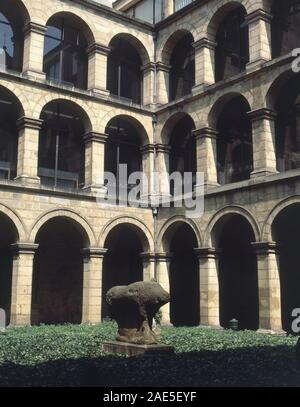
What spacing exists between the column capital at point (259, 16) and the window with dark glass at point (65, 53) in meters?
7.90

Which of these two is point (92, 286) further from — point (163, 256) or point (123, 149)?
point (123, 149)

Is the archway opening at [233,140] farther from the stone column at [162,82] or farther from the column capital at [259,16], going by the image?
the column capital at [259,16]

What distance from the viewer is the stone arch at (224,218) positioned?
64.6 feet

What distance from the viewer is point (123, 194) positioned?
24.9 meters

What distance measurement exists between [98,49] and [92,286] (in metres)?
10.9

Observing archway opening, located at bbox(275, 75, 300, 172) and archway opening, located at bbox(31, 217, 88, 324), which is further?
archway opening, located at bbox(31, 217, 88, 324)

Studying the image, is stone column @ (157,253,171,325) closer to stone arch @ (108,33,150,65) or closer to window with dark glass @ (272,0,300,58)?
stone arch @ (108,33,150,65)

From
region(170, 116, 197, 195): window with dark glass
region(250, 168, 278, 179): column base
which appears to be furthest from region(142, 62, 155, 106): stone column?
region(250, 168, 278, 179): column base

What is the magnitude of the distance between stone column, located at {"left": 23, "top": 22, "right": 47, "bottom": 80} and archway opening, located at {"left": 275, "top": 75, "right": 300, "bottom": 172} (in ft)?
34.1

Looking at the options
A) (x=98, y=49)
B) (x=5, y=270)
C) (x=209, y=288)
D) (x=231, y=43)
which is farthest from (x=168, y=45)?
(x=5, y=270)

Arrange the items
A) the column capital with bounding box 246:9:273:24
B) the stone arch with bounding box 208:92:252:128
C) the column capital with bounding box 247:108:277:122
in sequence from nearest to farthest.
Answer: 1. the column capital with bounding box 247:108:277:122
2. the column capital with bounding box 246:9:273:24
3. the stone arch with bounding box 208:92:252:128

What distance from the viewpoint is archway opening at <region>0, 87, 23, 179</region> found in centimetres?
2253

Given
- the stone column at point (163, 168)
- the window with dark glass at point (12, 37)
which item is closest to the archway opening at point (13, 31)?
the window with dark glass at point (12, 37)

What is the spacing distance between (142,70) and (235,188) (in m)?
8.95
